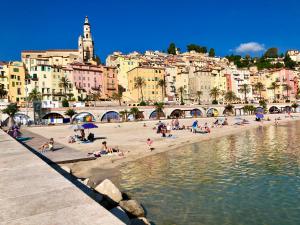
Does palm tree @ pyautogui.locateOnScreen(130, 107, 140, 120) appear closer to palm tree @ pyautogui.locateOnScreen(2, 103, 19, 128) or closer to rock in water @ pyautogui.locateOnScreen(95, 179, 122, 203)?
palm tree @ pyautogui.locateOnScreen(2, 103, 19, 128)

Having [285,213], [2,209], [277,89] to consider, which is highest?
[277,89]

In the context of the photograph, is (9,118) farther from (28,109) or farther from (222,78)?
(222,78)

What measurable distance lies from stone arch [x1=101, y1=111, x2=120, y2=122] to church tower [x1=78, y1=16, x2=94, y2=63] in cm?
6144

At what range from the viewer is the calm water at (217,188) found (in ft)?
40.0

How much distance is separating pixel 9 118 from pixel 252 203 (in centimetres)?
7610

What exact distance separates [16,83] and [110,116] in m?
38.2

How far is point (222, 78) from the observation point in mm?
149000

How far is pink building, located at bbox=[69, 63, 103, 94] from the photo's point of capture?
11664 centimetres

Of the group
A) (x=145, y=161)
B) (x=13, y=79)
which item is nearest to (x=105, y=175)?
(x=145, y=161)

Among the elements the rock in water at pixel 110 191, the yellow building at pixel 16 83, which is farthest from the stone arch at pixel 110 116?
the rock in water at pixel 110 191

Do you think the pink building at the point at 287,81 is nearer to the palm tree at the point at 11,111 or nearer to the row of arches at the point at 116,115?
the row of arches at the point at 116,115

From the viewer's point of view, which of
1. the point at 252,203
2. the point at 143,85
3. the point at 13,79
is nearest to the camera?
the point at 252,203

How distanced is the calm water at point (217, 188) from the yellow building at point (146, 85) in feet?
337

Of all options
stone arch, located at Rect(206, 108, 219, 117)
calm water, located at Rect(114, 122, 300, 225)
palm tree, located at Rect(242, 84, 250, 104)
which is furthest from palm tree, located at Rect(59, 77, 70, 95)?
calm water, located at Rect(114, 122, 300, 225)
